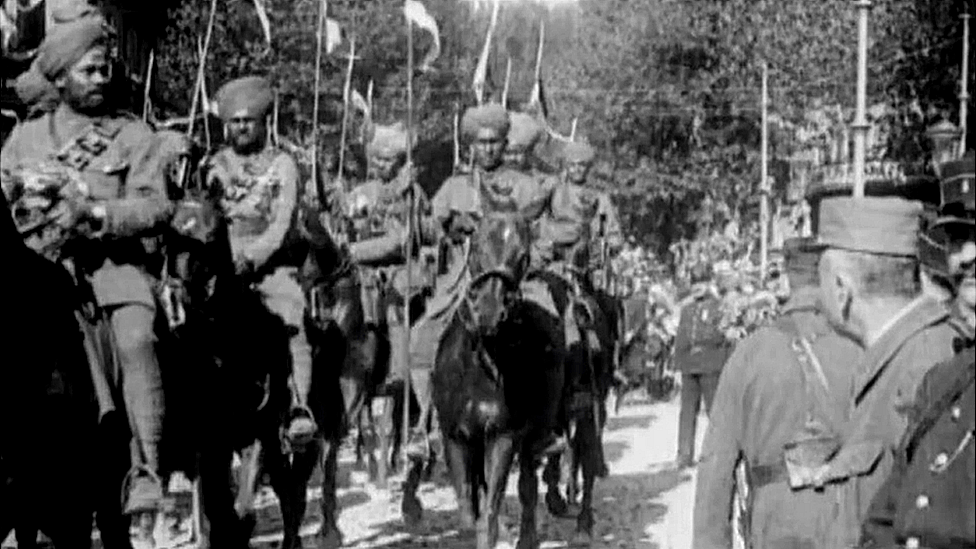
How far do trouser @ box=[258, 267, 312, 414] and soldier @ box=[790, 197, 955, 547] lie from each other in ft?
21.6

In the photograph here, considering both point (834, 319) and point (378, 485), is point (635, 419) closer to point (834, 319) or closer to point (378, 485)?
point (378, 485)

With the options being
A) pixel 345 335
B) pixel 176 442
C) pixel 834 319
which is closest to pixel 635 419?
pixel 345 335

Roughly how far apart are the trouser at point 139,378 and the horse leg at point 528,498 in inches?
174

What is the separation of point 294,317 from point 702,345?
9629 millimetres

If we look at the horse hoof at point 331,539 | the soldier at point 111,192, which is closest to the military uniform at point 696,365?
the horse hoof at point 331,539

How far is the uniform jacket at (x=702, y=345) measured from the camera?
21812 mm

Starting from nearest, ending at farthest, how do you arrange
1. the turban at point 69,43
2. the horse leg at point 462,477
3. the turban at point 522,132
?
the turban at point 69,43 < the horse leg at point 462,477 < the turban at point 522,132

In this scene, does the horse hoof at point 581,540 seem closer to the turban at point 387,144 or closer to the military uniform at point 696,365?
the turban at point 387,144

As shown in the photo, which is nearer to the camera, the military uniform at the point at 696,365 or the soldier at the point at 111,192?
the soldier at the point at 111,192

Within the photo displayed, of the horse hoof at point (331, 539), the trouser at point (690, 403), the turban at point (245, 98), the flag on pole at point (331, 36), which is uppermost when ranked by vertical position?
the flag on pole at point (331, 36)

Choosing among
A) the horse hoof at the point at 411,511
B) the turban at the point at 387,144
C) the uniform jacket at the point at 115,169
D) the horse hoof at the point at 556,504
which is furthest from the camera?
the turban at the point at 387,144

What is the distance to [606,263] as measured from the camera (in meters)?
19.6

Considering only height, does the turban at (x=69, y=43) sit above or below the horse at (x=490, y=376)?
above

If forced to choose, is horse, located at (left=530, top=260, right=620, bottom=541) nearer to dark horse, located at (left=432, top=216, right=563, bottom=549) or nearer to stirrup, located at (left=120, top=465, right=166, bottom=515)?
dark horse, located at (left=432, top=216, right=563, bottom=549)
